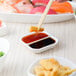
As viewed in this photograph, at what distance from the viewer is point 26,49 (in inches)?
49.4

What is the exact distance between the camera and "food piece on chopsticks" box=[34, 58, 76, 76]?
0.96m

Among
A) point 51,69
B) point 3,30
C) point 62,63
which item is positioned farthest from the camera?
point 3,30

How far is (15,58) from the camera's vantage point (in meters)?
1.19

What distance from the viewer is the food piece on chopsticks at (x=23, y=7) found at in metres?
1.48

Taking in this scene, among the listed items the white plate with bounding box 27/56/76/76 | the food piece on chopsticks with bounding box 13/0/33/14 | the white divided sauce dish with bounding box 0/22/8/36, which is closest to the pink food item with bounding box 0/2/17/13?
the food piece on chopsticks with bounding box 13/0/33/14

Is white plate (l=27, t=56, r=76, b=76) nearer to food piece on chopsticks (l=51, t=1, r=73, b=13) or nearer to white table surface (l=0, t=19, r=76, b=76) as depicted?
white table surface (l=0, t=19, r=76, b=76)

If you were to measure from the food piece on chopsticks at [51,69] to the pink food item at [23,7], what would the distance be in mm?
510

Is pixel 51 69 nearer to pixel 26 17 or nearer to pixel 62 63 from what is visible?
pixel 62 63

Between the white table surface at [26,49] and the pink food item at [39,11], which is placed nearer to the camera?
the white table surface at [26,49]

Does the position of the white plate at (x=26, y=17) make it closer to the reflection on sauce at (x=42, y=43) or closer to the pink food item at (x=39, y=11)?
the pink food item at (x=39, y=11)

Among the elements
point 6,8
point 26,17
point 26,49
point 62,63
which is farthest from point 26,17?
point 62,63

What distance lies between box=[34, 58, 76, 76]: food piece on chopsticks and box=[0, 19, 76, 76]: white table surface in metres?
0.11

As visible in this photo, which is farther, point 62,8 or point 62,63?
point 62,8

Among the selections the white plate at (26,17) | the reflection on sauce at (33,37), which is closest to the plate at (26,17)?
the white plate at (26,17)
